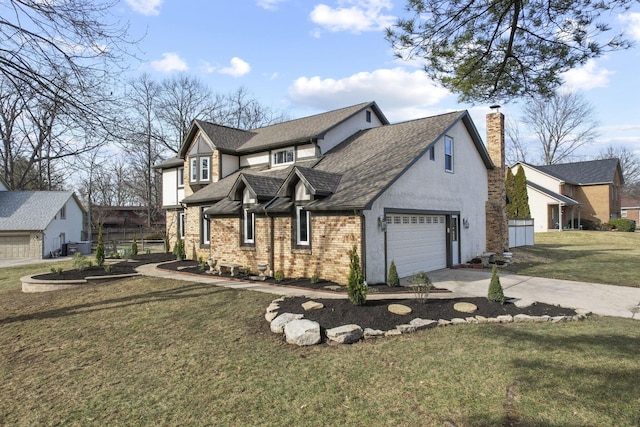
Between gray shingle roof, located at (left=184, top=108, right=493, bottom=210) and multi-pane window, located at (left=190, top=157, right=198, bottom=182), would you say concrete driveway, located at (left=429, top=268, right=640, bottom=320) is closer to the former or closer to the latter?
gray shingle roof, located at (left=184, top=108, right=493, bottom=210)

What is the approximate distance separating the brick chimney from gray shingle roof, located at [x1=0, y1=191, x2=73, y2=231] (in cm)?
2888

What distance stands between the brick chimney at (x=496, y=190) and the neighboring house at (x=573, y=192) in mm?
19694

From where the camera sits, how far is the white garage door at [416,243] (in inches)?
491

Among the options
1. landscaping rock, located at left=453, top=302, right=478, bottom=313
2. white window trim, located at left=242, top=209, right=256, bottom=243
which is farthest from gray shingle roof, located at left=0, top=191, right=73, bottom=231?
landscaping rock, located at left=453, top=302, right=478, bottom=313

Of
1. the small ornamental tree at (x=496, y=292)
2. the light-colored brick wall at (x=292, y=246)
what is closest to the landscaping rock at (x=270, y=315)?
the light-colored brick wall at (x=292, y=246)

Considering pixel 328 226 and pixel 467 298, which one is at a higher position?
pixel 328 226

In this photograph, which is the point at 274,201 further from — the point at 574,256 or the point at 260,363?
the point at 574,256

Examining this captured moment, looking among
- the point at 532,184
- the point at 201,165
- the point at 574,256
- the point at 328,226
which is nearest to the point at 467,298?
the point at 328,226

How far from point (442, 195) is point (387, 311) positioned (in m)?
8.53

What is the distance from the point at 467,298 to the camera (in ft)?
30.0

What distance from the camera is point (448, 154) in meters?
15.7

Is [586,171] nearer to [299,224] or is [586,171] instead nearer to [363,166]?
[363,166]

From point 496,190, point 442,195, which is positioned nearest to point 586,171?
point 496,190

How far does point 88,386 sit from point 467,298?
7904mm
